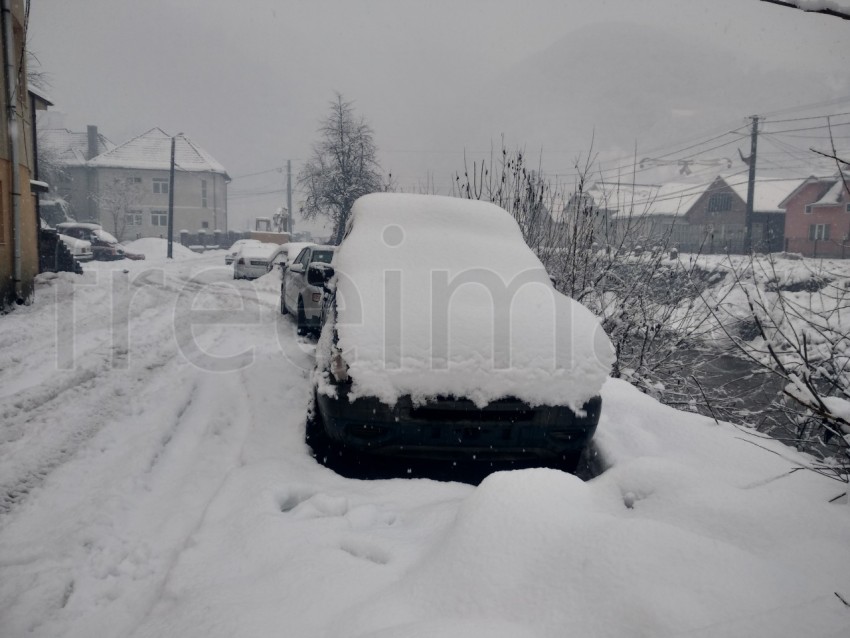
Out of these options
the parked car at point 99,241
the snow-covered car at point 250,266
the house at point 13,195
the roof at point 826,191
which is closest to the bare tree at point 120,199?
the parked car at point 99,241

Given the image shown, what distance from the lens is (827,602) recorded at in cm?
142

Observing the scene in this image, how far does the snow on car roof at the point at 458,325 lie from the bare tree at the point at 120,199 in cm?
5169

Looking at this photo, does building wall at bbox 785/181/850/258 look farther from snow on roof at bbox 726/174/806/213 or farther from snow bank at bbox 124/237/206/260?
snow bank at bbox 124/237/206/260

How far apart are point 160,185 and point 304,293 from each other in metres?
58.2

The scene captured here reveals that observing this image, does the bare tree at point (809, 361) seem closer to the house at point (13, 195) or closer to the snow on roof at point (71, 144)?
the house at point (13, 195)

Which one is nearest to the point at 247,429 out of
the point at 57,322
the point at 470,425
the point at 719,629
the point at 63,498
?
the point at 63,498

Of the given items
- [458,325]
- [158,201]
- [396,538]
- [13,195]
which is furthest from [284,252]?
[158,201]

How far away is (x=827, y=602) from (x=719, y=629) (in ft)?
1.27

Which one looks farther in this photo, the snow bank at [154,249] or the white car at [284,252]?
the snow bank at [154,249]

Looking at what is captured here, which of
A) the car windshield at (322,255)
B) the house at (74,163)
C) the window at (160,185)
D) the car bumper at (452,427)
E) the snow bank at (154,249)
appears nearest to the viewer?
the car bumper at (452,427)

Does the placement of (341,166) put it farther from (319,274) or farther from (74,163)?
(74,163)

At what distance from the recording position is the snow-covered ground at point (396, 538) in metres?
1.52

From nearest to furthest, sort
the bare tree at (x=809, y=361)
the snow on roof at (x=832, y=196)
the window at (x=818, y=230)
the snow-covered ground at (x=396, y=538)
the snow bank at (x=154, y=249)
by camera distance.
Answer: the snow-covered ground at (x=396, y=538)
the bare tree at (x=809, y=361)
the snow bank at (x=154, y=249)
the snow on roof at (x=832, y=196)
the window at (x=818, y=230)

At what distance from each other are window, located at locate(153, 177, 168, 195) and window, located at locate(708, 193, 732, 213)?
58084 mm
